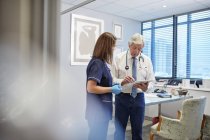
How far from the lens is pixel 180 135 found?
2395mm

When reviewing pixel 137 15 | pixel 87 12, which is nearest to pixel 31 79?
pixel 87 12

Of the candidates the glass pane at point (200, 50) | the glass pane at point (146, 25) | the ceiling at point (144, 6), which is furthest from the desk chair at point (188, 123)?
the glass pane at point (146, 25)

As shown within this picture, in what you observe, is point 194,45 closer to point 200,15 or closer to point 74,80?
point 200,15

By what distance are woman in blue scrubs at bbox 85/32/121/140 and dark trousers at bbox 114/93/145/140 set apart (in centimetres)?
42

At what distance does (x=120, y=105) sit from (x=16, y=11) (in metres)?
1.87

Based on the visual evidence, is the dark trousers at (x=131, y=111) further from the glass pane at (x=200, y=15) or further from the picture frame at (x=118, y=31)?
the glass pane at (x=200, y=15)

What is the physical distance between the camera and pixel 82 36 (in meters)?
3.94

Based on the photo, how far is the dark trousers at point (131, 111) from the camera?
6.74ft

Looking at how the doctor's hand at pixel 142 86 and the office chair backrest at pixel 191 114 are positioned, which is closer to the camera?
the doctor's hand at pixel 142 86

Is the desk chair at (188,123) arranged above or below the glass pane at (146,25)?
below

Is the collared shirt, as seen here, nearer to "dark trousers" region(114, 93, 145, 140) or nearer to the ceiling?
"dark trousers" region(114, 93, 145, 140)

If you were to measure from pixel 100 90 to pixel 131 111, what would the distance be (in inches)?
25.0

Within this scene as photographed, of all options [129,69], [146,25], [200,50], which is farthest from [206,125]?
[146,25]

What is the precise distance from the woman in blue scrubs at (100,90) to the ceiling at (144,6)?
220 centimetres
